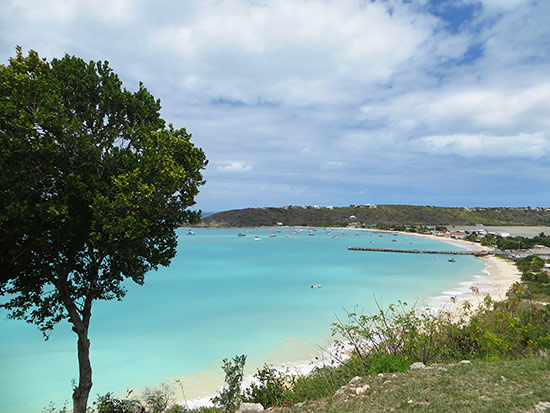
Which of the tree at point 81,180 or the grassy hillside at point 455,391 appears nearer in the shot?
the grassy hillside at point 455,391

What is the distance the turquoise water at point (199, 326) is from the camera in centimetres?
1605

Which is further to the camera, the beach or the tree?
the beach

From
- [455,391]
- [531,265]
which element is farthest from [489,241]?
[455,391]

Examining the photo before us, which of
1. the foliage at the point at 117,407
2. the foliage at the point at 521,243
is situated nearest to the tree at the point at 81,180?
the foliage at the point at 117,407

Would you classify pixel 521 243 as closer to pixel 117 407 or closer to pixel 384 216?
pixel 117 407

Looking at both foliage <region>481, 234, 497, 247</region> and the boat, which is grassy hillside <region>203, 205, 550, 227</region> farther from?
the boat

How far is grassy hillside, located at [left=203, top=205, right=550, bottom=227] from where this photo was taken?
14100 cm

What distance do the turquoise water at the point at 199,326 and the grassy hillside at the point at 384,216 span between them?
96810 mm

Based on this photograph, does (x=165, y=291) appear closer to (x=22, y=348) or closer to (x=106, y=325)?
(x=106, y=325)

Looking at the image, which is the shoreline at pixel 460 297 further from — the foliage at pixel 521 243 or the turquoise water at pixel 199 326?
the foliage at pixel 521 243

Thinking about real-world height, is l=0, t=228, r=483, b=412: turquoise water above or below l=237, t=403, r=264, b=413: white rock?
below

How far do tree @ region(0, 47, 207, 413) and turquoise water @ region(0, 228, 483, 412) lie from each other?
8492 millimetres

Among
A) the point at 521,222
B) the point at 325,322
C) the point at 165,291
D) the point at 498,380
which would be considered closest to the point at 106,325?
the point at 165,291

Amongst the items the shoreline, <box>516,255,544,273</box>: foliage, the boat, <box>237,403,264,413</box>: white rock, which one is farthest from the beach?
<box>237,403,264,413</box>: white rock
